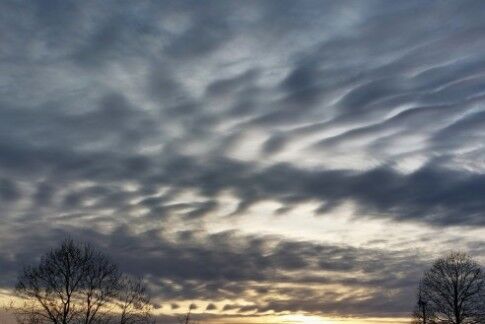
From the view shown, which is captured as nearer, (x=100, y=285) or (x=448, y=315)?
(x=100, y=285)

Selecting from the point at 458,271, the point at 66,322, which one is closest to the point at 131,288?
the point at 66,322

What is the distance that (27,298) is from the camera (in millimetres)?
69312

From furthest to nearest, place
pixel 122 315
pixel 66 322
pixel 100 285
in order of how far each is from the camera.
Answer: pixel 122 315 < pixel 100 285 < pixel 66 322

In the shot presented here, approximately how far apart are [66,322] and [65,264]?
6.67 meters

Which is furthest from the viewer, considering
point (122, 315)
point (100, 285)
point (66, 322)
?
point (122, 315)

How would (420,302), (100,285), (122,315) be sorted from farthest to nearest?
1. (420,302)
2. (122,315)
3. (100,285)

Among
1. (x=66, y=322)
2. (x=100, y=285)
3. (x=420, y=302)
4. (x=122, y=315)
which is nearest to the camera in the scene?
(x=66, y=322)

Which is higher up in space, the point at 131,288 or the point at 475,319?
the point at 131,288

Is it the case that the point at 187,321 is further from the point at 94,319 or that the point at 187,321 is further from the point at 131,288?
the point at 94,319

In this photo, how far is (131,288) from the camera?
82.0 meters

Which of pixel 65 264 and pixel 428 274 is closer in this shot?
pixel 65 264

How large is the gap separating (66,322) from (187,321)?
58.4 ft

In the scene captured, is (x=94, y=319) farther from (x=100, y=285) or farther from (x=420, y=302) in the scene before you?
(x=420, y=302)

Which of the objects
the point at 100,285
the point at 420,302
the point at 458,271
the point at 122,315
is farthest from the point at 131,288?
the point at 458,271
